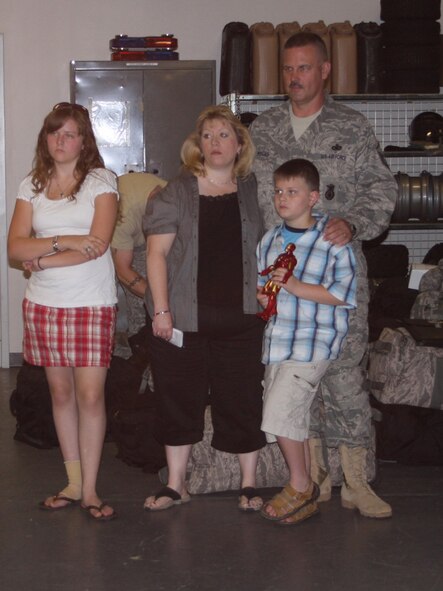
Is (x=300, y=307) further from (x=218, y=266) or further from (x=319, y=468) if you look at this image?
(x=319, y=468)

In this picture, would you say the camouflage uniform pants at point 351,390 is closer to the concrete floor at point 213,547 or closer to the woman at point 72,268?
the concrete floor at point 213,547

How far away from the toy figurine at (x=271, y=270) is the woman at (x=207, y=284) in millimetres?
162

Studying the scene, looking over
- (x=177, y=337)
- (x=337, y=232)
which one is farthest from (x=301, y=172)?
(x=177, y=337)

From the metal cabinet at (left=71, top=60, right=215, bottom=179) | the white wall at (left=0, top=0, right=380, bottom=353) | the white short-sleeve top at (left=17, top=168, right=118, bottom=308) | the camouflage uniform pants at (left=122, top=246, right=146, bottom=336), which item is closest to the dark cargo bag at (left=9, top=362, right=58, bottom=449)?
the camouflage uniform pants at (left=122, top=246, right=146, bottom=336)

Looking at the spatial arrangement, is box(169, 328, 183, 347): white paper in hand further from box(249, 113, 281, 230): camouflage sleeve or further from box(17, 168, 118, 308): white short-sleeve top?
box(249, 113, 281, 230): camouflage sleeve

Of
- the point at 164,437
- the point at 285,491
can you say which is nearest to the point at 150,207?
the point at 164,437

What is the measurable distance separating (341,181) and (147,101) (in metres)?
3.65

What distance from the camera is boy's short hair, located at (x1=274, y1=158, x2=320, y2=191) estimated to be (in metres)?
3.69

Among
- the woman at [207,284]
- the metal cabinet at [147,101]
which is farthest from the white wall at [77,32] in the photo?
the woman at [207,284]

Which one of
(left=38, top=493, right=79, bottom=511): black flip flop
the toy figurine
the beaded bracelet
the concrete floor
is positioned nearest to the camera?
the concrete floor

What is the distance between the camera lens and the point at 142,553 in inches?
140

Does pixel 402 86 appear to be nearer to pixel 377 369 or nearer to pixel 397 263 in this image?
pixel 397 263

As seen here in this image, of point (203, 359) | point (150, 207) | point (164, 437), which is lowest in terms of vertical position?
point (164, 437)

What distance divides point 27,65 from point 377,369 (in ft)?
13.7
